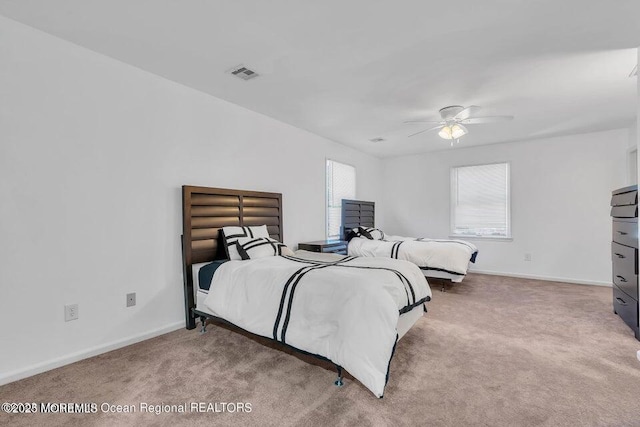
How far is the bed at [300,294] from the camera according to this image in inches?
76.0

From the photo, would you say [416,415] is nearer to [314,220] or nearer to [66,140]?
[66,140]

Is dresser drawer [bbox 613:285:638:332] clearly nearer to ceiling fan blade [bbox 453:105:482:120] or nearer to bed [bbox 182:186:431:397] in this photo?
bed [bbox 182:186:431:397]

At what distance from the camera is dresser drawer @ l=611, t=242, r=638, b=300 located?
2826 mm

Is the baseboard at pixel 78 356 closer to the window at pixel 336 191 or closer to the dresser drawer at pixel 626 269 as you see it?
the window at pixel 336 191

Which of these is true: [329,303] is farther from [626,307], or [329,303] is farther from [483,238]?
[483,238]

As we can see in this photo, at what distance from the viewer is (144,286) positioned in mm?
2840

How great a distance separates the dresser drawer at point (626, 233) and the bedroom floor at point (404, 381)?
850 mm

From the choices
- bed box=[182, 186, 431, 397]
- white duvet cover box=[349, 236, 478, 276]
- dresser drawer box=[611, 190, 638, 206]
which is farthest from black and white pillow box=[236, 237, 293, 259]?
dresser drawer box=[611, 190, 638, 206]

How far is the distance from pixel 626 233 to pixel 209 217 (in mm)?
4192

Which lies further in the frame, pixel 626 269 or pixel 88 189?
pixel 626 269

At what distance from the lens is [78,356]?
2.41m

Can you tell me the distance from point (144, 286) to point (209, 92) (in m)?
2.07

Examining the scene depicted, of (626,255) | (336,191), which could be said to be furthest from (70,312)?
(626,255)

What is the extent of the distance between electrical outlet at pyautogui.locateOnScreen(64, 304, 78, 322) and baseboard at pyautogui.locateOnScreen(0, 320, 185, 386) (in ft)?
0.92
